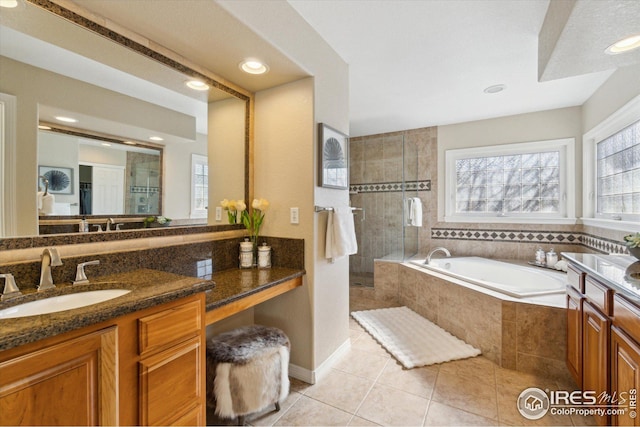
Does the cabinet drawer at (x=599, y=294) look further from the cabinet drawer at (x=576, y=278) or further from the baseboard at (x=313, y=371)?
the baseboard at (x=313, y=371)

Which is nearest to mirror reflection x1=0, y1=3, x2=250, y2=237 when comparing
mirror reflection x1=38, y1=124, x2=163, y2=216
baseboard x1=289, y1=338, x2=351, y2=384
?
mirror reflection x1=38, y1=124, x2=163, y2=216

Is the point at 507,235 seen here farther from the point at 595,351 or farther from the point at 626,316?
the point at 626,316

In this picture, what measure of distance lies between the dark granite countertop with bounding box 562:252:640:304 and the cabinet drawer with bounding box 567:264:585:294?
5cm

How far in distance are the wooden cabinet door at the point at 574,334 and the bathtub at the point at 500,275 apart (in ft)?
1.13

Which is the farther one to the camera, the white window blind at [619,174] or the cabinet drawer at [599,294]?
the white window blind at [619,174]

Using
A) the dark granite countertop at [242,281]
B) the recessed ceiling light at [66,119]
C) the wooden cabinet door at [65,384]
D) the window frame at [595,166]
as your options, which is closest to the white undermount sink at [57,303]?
the wooden cabinet door at [65,384]

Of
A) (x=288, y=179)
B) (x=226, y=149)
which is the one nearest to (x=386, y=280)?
(x=288, y=179)

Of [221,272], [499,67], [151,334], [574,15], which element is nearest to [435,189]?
[499,67]

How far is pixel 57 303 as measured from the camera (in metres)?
1.10

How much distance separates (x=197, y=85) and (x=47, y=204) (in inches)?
41.9

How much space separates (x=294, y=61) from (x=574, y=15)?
1422 millimetres

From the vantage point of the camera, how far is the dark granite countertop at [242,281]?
1.42 meters

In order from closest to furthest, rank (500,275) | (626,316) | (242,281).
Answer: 1. (626,316)
2. (242,281)
3. (500,275)

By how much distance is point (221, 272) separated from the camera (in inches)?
75.2
